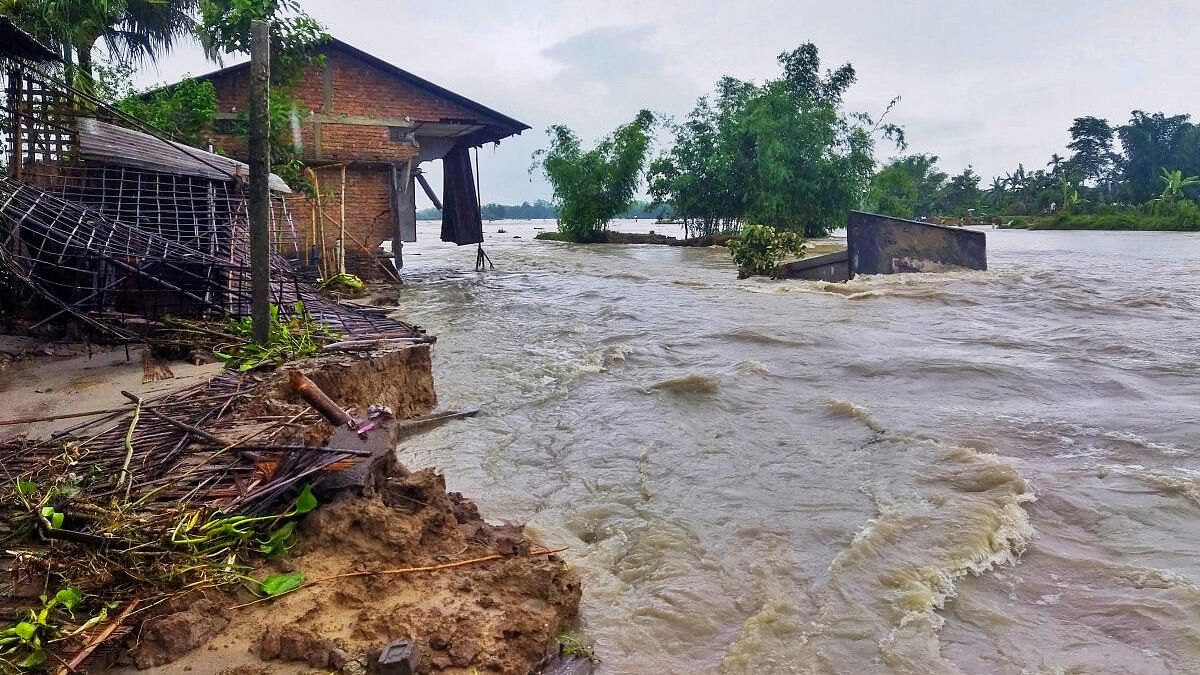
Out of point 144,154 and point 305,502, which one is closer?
point 305,502

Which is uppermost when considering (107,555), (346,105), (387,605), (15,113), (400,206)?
(346,105)

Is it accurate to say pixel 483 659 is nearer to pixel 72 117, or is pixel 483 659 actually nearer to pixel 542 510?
pixel 542 510

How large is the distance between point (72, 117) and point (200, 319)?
3.85 metres

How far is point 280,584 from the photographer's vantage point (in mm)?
2668

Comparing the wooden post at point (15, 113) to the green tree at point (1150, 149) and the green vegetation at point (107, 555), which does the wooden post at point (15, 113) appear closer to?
the green vegetation at point (107, 555)

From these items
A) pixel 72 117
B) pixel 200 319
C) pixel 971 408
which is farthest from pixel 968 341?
pixel 72 117

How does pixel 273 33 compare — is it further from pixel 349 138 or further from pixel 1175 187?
pixel 1175 187

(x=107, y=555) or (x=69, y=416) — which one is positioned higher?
(x=69, y=416)

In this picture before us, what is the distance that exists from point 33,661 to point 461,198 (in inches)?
655

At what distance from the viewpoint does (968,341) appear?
30.6ft

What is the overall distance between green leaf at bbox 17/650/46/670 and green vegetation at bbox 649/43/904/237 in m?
28.8

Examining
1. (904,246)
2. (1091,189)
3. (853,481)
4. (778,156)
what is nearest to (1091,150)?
(1091,189)

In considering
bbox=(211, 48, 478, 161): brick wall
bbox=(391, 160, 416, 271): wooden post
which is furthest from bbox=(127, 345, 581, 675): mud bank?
bbox=(211, 48, 478, 161): brick wall

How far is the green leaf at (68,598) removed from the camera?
7.73ft
